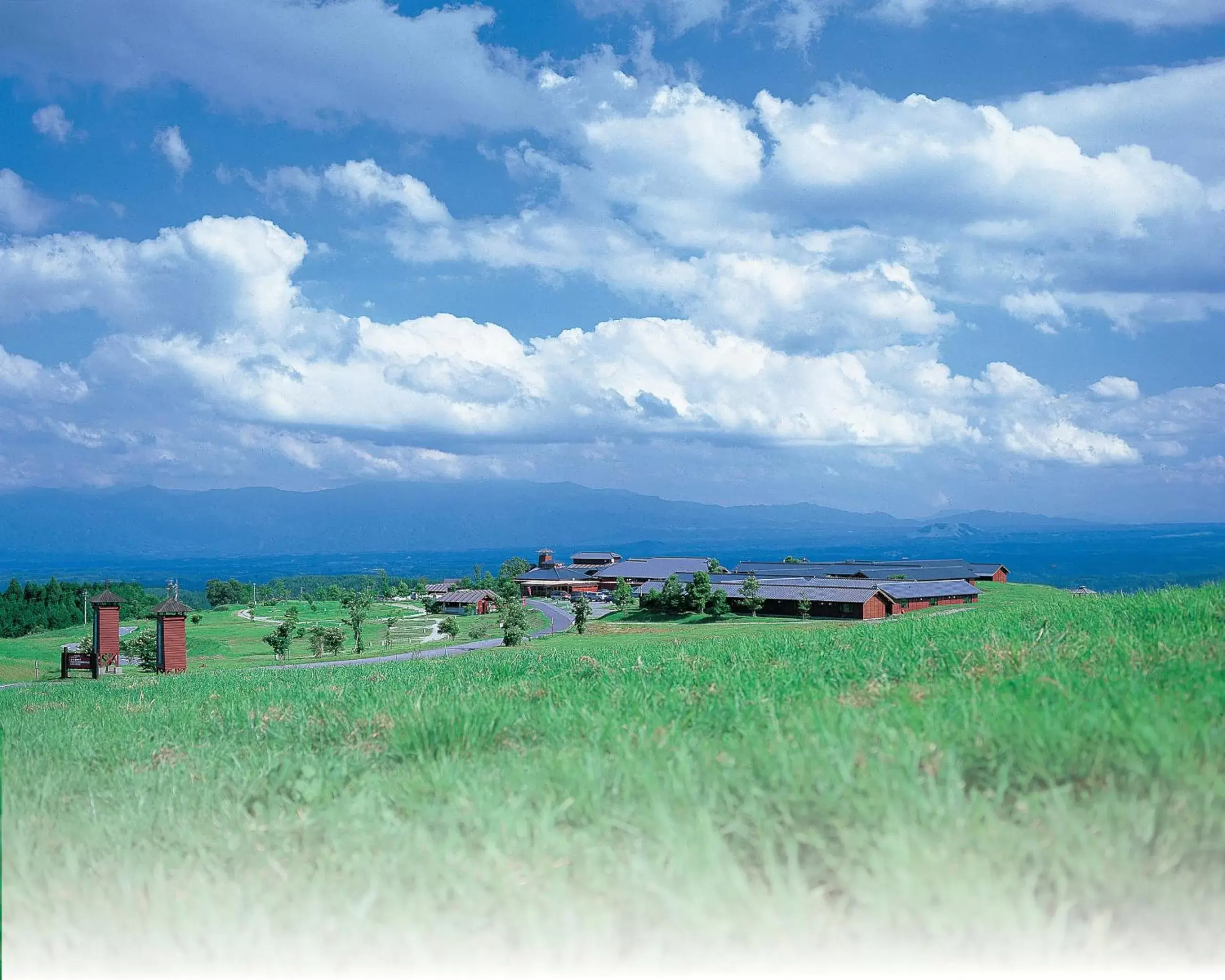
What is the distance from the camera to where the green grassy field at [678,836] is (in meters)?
2.87

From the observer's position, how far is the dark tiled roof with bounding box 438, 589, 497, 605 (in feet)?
414

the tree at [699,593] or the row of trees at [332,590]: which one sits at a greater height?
the tree at [699,593]

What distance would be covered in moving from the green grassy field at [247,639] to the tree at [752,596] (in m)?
18.7

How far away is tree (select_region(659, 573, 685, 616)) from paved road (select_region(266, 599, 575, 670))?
8.45 m

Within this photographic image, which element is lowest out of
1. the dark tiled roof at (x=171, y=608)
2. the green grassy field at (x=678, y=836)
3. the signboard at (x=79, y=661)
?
the signboard at (x=79, y=661)

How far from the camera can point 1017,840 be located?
312 cm

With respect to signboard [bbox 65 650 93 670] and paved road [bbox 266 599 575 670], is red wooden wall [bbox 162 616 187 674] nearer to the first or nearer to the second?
signboard [bbox 65 650 93 670]

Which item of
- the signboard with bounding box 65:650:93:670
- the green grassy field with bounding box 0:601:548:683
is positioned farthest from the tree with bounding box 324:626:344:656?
the signboard with bounding box 65:650:93:670

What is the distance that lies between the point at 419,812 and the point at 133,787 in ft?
7.33

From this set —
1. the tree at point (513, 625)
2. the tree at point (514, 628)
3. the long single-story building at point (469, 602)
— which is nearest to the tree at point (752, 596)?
the tree at point (513, 625)

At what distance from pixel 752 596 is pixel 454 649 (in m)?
33.5

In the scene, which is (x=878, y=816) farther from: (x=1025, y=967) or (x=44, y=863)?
(x=44, y=863)

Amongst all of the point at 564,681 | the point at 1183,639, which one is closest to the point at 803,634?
the point at 564,681

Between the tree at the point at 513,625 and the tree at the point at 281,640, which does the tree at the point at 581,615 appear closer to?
the tree at the point at 513,625
